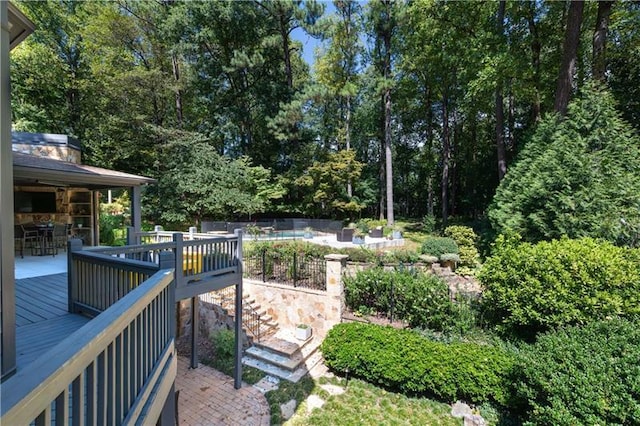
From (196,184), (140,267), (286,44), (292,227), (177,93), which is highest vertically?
(286,44)

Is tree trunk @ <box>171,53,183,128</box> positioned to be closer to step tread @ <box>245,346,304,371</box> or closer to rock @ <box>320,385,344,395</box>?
step tread @ <box>245,346,304,371</box>

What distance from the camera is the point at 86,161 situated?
53.8ft

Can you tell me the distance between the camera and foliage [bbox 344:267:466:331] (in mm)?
7023

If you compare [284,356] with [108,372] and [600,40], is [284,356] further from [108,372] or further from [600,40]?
[600,40]

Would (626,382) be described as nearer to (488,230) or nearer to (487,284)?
(487,284)

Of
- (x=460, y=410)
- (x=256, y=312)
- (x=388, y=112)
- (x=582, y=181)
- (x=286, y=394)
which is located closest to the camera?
(x=460, y=410)

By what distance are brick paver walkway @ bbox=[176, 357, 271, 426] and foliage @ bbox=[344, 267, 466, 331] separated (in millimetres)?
3541

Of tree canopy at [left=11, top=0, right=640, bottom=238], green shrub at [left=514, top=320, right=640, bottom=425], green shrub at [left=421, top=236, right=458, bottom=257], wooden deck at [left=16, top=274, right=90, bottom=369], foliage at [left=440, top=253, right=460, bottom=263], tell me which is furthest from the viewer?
tree canopy at [left=11, top=0, right=640, bottom=238]

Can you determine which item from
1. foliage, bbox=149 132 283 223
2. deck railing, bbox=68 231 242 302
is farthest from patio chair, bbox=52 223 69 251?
foliage, bbox=149 132 283 223

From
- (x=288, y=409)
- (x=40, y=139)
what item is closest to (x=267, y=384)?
(x=288, y=409)

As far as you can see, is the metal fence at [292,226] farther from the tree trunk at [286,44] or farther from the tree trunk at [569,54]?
the tree trunk at [569,54]

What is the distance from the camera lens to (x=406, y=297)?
7.42 meters

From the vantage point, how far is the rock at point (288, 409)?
5504 millimetres

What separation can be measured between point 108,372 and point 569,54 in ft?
47.2
